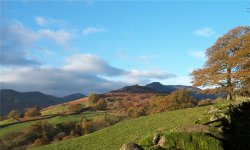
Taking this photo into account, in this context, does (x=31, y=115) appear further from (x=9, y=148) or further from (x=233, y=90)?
(x=233, y=90)

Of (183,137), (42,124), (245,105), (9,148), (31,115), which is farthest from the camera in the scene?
(31,115)

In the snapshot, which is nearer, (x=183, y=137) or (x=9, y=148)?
(x=183, y=137)

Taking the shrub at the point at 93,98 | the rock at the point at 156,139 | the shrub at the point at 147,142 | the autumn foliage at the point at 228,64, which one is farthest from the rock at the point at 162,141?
the shrub at the point at 93,98

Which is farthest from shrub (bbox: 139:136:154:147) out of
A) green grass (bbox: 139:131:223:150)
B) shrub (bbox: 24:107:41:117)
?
shrub (bbox: 24:107:41:117)

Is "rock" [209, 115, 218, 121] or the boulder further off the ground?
"rock" [209, 115, 218, 121]

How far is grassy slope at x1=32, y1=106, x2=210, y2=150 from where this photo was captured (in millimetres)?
40784

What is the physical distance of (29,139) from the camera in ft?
307

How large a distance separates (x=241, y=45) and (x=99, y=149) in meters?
39.1

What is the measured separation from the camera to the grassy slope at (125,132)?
134 ft

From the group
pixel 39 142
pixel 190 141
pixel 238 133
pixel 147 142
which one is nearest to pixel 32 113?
pixel 39 142

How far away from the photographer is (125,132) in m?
46.0

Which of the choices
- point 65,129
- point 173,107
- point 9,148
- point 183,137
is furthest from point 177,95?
point 183,137

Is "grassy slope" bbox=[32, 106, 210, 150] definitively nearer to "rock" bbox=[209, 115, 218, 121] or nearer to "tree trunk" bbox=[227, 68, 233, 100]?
"rock" bbox=[209, 115, 218, 121]

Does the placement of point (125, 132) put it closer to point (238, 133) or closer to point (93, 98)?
point (238, 133)
